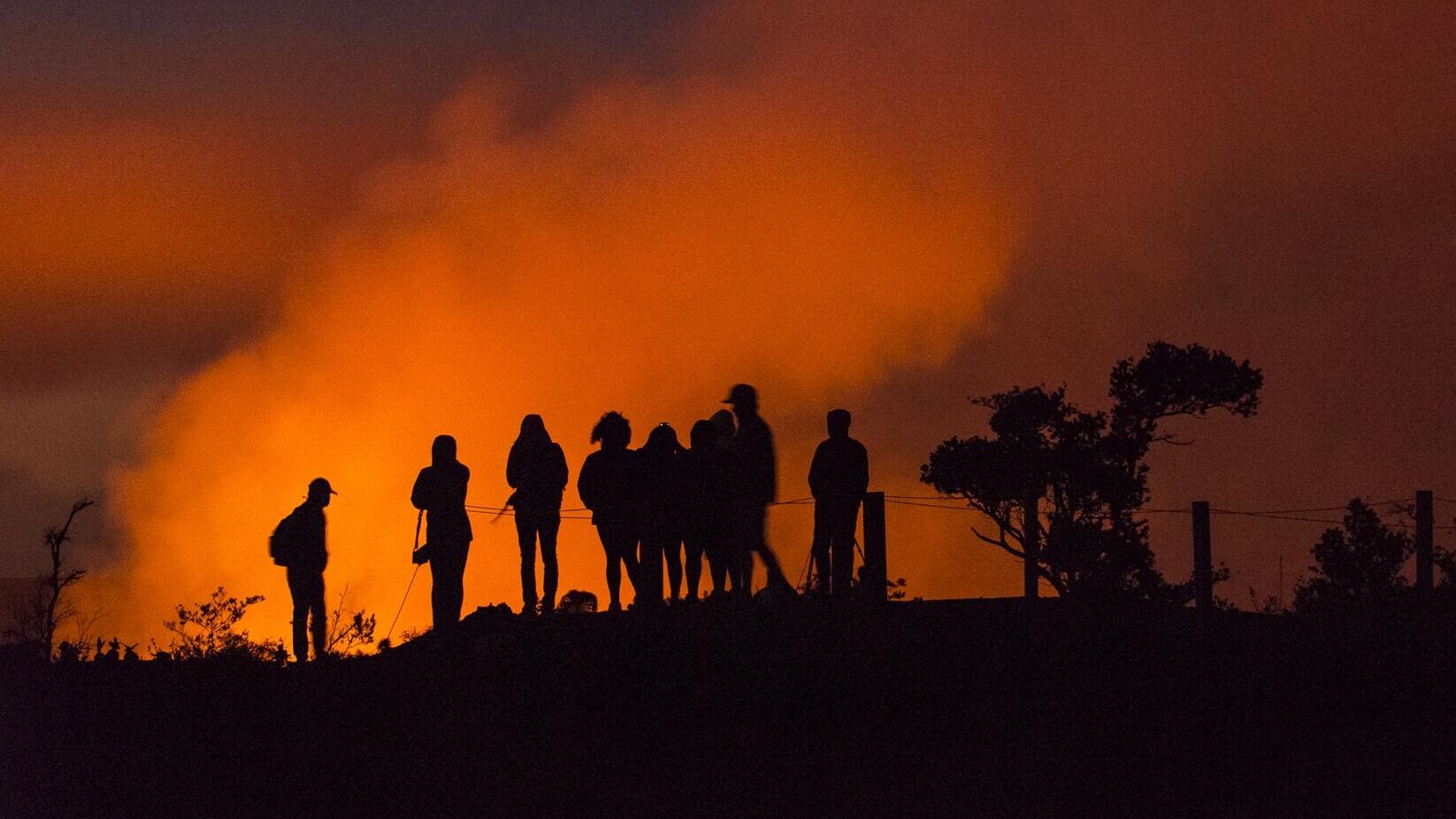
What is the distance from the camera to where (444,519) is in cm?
1667

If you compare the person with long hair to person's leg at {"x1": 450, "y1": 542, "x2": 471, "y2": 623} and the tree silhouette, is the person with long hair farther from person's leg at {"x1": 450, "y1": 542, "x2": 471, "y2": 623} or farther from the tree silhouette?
the tree silhouette

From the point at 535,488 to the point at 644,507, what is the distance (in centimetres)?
92

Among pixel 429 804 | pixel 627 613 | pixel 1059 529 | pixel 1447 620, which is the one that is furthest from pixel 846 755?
pixel 1059 529

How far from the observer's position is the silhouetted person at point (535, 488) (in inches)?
655

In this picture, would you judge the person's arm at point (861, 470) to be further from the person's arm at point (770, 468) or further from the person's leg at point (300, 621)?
the person's leg at point (300, 621)

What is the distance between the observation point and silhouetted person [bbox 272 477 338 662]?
16.8 metres

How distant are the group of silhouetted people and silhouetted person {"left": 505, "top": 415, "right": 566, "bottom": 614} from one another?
0.01 metres

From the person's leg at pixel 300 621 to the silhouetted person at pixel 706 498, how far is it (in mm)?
3304

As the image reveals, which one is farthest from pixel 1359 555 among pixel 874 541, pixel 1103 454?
pixel 874 541

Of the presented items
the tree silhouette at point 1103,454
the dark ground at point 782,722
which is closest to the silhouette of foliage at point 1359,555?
the tree silhouette at point 1103,454

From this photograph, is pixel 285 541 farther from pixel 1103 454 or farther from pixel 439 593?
pixel 1103 454

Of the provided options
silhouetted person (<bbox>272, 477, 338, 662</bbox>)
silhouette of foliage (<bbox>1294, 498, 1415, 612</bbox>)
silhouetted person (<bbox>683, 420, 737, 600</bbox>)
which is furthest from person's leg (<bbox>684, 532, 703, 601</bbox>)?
silhouette of foliage (<bbox>1294, 498, 1415, 612</bbox>)

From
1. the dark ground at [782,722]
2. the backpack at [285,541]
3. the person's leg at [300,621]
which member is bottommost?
the dark ground at [782,722]

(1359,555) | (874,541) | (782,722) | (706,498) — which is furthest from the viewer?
(1359,555)
